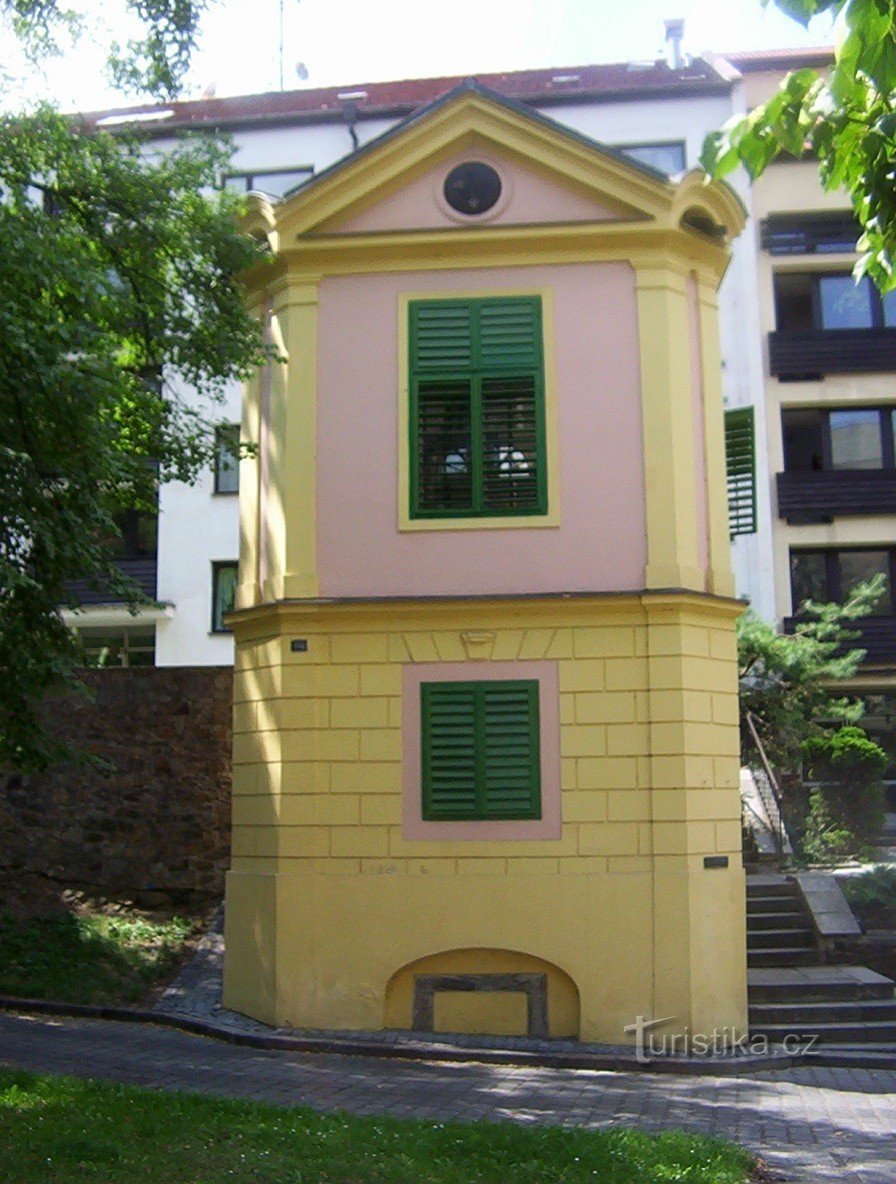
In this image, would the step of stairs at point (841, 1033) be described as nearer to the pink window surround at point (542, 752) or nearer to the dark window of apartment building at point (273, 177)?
the pink window surround at point (542, 752)

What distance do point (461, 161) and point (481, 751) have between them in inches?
220

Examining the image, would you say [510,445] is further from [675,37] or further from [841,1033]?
[675,37]

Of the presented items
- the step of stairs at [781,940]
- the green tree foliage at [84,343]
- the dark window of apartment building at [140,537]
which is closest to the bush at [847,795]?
the step of stairs at [781,940]

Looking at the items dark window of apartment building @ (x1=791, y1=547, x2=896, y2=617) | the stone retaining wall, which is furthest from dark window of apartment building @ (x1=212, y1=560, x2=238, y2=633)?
the stone retaining wall

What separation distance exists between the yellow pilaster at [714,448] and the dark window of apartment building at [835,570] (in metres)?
19.1

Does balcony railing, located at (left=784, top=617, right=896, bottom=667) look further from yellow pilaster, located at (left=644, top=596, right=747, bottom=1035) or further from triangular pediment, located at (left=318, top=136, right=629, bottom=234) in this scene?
triangular pediment, located at (left=318, top=136, right=629, bottom=234)

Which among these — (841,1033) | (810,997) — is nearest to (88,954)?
(810,997)

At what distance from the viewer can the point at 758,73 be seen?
3384 centimetres

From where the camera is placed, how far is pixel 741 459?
16547mm

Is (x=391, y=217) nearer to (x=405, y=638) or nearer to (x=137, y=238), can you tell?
(x=137, y=238)

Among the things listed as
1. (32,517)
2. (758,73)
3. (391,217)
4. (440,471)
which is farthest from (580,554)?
(758,73)

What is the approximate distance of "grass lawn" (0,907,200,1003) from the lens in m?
14.8

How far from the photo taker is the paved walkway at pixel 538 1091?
30.5 ft

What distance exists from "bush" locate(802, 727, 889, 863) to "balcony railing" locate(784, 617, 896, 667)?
33.8 feet
